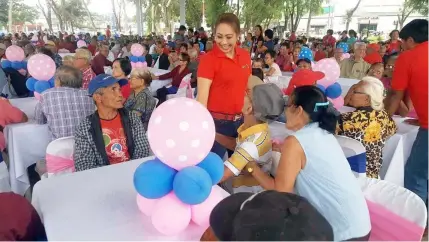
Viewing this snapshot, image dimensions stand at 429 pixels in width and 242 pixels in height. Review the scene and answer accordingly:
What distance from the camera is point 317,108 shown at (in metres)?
1.39

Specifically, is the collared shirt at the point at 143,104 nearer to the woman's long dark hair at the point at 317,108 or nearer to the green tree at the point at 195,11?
the woman's long dark hair at the point at 317,108

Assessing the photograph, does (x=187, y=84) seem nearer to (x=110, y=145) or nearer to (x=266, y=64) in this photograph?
(x=266, y=64)

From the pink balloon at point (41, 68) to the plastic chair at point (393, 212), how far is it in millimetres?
2792

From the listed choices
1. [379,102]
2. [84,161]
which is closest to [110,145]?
[84,161]

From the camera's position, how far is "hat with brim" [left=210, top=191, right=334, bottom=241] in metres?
0.77

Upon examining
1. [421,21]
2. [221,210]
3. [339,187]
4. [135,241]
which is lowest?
[135,241]

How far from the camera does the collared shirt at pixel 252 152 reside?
1613 millimetres

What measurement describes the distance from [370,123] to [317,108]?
3.43ft

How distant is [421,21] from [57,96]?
8.24 ft

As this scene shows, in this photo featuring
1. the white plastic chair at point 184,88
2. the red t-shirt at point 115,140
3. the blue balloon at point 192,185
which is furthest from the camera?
the white plastic chair at point 184,88

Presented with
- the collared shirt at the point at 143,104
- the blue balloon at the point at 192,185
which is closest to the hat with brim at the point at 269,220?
the blue balloon at the point at 192,185

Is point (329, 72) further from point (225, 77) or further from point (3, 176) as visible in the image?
point (3, 176)

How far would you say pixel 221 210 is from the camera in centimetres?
88

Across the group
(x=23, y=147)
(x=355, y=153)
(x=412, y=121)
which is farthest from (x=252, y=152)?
(x=23, y=147)
